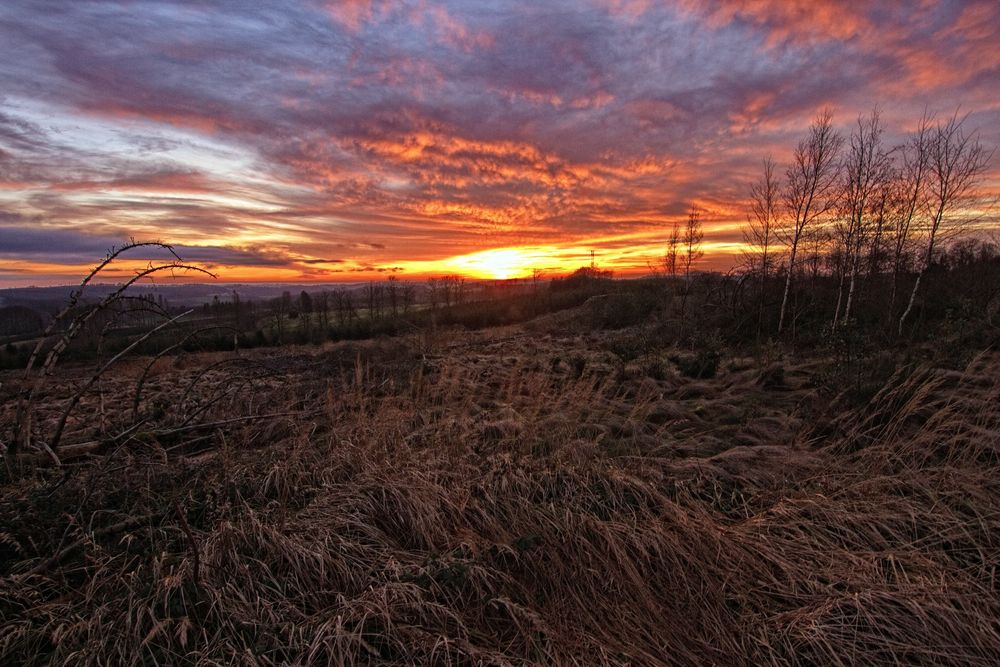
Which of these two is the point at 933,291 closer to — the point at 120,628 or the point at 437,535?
the point at 437,535

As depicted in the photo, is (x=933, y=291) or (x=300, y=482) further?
(x=933, y=291)

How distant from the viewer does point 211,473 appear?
147 inches

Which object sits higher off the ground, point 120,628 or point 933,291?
point 933,291

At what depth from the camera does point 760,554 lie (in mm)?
2748

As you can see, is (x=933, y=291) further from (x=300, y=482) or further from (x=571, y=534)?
(x=300, y=482)

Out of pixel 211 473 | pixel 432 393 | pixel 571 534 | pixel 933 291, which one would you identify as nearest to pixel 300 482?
pixel 211 473

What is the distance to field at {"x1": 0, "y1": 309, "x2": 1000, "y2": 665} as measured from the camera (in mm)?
2148

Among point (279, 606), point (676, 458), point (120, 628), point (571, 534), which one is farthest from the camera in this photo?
point (676, 458)

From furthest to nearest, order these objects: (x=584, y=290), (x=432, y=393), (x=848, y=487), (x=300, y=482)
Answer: (x=584, y=290) → (x=432, y=393) → (x=300, y=482) → (x=848, y=487)

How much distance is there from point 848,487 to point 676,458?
1.29 meters

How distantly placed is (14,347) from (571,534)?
29338mm

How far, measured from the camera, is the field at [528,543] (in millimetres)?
2148

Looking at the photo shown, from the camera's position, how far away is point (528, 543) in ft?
9.34

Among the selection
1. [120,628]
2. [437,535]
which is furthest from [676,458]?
[120,628]
